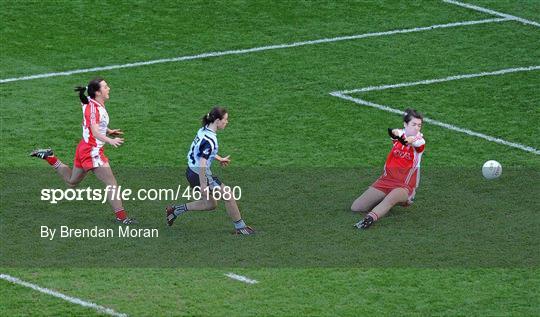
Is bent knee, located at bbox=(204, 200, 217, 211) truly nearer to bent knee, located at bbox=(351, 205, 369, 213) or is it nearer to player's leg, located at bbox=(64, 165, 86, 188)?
player's leg, located at bbox=(64, 165, 86, 188)

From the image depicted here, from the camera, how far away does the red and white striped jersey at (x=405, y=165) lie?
1803 centimetres

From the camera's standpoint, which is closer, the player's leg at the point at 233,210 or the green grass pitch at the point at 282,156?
the green grass pitch at the point at 282,156

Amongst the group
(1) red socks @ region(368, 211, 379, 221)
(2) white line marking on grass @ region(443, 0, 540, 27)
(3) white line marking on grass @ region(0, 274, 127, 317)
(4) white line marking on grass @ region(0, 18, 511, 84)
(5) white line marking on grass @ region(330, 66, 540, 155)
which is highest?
(2) white line marking on grass @ region(443, 0, 540, 27)

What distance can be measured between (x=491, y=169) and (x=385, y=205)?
83.7 inches

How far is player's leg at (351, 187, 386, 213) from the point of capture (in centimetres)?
1814

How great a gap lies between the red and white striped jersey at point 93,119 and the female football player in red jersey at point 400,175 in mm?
3689

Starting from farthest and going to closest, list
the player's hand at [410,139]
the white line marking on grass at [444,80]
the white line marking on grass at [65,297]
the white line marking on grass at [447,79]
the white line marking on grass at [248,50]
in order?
1. the white line marking on grass at [248,50]
2. the white line marking on grass at [447,79]
3. the white line marking on grass at [444,80]
4. the player's hand at [410,139]
5. the white line marking on grass at [65,297]

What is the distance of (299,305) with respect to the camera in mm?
14953

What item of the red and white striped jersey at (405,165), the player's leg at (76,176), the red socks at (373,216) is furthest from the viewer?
the red and white striped jersey at (405,165)

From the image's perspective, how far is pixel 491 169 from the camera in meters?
18.9

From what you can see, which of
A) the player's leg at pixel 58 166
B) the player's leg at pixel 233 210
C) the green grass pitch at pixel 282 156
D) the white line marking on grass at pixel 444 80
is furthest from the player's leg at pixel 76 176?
the white line marking on grass at pixel 444 80

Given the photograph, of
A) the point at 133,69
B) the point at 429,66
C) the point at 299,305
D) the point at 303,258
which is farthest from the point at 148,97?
the point at 299,305

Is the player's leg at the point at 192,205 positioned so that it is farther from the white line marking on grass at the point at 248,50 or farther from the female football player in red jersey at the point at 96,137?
the white line marking on grass at the point at 248,50
